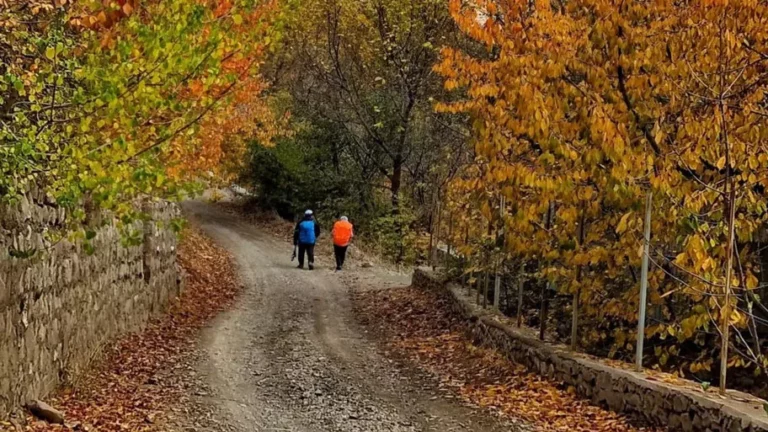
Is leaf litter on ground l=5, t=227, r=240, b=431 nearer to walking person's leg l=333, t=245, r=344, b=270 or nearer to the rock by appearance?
the rock

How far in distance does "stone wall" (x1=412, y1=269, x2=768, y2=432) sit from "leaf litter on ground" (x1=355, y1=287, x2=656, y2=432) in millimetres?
136

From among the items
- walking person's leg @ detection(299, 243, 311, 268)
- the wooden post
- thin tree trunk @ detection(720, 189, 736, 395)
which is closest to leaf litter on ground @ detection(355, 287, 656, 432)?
the wooden post

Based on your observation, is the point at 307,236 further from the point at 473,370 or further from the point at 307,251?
the point at 473,370

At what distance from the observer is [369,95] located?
2441cm

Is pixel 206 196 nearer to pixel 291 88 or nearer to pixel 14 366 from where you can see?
pixel 291 88

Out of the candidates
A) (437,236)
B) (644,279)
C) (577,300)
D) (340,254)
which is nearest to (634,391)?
(644,279)

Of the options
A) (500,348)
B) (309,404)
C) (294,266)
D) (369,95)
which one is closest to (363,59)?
(369,95)

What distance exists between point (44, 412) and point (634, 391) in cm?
540

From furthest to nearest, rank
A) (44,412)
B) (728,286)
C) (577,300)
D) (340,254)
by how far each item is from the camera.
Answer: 1. (340,254)
2. (577,300)
3. (44,412)
4. (728,286)

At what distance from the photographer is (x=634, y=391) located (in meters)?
7.05

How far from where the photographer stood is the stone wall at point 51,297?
20.7ft

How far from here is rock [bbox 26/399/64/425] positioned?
662 centimetres

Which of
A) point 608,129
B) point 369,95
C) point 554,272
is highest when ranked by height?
point 369,95

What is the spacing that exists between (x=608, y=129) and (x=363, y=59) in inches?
708
